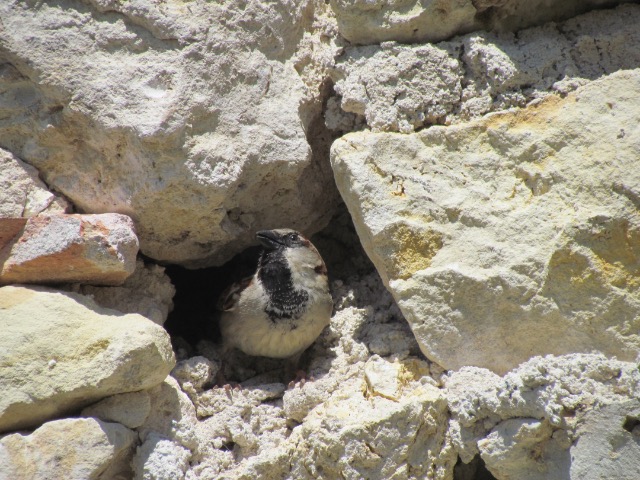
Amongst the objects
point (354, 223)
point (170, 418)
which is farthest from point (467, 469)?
point (170, 418)

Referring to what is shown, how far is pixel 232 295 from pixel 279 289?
0.27 meters

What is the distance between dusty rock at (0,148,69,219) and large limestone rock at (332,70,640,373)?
42.7 inches

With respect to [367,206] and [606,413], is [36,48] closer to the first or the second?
[367,206]

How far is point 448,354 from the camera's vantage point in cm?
249

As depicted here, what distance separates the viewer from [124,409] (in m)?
2.34

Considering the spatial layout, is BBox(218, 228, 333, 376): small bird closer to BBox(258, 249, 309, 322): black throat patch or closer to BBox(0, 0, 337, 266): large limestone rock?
BBox(258, 249, 309, 322): black throat patch

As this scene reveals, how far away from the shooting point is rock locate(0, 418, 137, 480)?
2.10 meters

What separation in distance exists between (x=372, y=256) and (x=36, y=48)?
4.75ft

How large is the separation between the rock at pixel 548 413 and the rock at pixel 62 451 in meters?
1.17

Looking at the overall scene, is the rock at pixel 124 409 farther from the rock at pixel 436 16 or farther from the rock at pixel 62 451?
the rock at pixel 436 16

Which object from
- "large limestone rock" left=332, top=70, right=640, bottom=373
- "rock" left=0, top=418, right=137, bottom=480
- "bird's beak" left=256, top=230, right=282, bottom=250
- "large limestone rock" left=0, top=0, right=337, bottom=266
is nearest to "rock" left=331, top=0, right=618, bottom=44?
"large limestone rock" left=0, top=0, right=337, bottom=266

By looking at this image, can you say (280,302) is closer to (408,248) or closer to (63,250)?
(408,248)

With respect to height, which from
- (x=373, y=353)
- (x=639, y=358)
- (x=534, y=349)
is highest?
(x=639, y=358)

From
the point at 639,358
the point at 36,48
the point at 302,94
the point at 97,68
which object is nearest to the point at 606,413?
the point at 639,358
